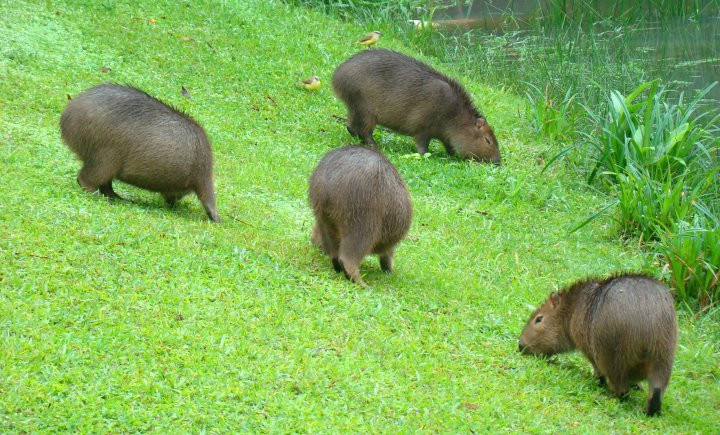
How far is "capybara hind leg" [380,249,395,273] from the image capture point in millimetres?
6180

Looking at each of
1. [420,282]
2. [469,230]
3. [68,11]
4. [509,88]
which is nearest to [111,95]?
[420,282]

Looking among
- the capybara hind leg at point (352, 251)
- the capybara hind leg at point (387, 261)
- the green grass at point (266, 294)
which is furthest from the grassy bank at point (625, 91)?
the capybara hind leg at point (352, 251)

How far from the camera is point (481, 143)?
9.65 meters

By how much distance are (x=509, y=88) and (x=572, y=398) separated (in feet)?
25.4

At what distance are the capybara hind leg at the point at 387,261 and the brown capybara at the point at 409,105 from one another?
3.52 metres

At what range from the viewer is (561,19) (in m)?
13.2

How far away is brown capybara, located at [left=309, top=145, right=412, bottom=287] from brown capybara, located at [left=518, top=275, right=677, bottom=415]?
127 centimetres

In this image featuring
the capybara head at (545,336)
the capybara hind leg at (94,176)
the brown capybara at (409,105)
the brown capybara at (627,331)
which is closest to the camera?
the brown capybara at (627,331)

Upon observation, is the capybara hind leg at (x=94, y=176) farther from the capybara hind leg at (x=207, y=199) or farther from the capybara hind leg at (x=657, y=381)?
the capybara hind leg at (x=657, y=381)

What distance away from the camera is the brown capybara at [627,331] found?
198 inches

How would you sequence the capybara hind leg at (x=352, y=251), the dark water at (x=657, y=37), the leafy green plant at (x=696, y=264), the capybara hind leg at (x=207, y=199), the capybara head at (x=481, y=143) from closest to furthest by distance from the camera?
the capybara hind leg at (x=352, y=251), the capybara hind leg at (x=207, y=199), the leafy green plant at (x=696, y=264), the capybara head at (x=481, y=143), the dark water at (x=657, y=37)

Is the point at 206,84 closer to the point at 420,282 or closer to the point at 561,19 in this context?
the point at 420,282

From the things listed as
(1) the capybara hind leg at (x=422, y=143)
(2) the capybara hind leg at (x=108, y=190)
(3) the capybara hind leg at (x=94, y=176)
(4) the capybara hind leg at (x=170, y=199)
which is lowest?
(1) the capybara hind leg at (x=422, y=143)

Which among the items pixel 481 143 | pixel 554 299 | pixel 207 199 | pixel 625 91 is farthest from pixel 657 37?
pixel 207 199
